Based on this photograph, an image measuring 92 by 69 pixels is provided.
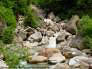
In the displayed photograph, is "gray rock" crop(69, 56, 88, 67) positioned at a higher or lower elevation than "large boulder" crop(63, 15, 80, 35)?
lower

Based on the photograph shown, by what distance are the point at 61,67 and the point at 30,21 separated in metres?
10.3

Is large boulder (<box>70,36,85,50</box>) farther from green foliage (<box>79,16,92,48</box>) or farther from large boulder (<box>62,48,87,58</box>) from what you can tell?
large boulder (<box>62,48,87,58</box>)

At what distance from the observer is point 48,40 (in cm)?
1953

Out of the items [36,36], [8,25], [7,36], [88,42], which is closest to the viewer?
[88,42]

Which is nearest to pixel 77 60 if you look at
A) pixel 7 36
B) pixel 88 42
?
pixel 88 42

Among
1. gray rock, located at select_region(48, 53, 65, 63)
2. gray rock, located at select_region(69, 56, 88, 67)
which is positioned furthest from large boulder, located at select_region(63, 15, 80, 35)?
gray rock, located at select_region(69, 56, 88, 67)

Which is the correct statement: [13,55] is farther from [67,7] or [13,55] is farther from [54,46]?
[67,7]

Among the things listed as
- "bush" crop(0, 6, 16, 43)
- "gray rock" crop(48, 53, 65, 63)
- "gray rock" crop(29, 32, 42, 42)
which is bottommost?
"gray rock" crop(48, 53, 65, 63)

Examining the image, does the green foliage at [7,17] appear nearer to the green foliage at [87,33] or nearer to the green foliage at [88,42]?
the green foliage at [87,33]

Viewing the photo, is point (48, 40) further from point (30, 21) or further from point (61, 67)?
point (61, 67)

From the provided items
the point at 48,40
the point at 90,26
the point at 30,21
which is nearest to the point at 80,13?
the point at 30,21

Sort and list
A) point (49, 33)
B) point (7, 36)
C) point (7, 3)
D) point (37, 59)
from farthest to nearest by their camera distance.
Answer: point (7, 3)
point (49, 33)
point (7, 36)
point (37, 59)

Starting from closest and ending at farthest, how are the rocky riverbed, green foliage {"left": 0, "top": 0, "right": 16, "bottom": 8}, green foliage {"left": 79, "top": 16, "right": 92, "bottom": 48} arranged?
the rocky riverbed, green foliage {"left": 79, "top": 16, "right": 92, "bottom": 48}, green foliage {"left": 0, "top": 0, "right": 16, "bottom": 8}

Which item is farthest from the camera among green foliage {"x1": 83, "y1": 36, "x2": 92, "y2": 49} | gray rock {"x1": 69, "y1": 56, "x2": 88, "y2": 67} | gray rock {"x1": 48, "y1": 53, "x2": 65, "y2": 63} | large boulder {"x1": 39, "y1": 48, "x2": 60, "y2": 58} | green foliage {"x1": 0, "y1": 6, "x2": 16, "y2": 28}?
green foliage {"x1": 0, "y1": 6, "x2": 16, "y2": 28}
